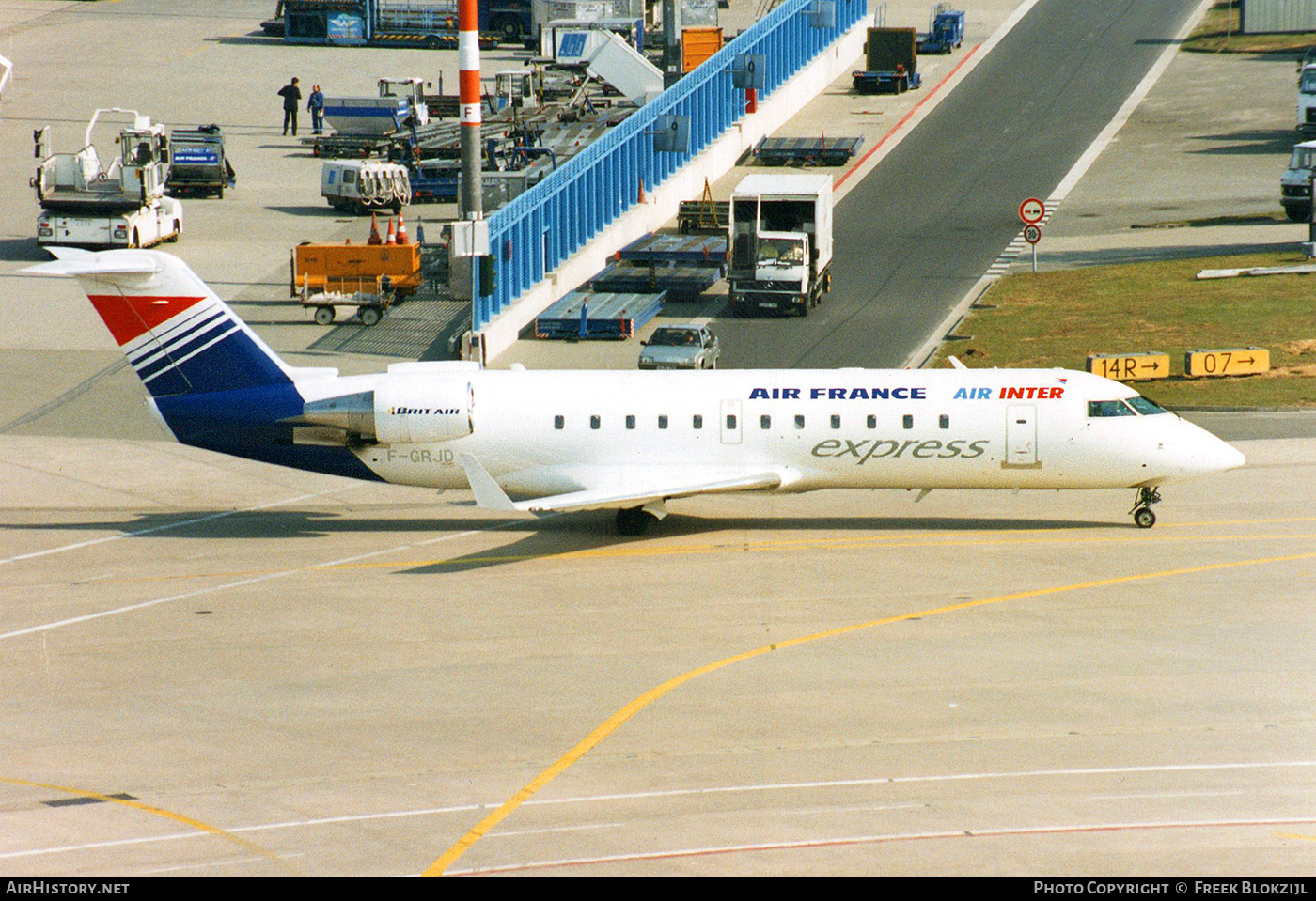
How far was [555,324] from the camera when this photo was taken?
54312mm

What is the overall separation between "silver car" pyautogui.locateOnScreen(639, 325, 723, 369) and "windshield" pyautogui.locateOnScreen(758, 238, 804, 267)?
7.14 meters

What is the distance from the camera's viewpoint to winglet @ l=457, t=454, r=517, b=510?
3077 cm

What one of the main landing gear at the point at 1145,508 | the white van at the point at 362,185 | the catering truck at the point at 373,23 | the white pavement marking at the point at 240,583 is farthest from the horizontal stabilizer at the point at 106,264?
the catering truck at the point at 373,23

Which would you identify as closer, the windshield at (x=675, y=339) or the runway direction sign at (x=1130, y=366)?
the runway direction sign at (x=1130, y=366)

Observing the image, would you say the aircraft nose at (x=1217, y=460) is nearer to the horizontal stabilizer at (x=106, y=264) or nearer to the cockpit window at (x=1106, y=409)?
the cockpit window at (x=1106, y=409)

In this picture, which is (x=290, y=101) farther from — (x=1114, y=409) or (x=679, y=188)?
(x=1114, y=409)

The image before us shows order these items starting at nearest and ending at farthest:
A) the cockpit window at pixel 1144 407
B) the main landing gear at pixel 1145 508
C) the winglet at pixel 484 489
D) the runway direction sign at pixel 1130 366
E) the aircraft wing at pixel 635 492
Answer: the winglet at pixel 484 489, the aircraft wing at pixel 635 492, the cockpit window at pixel 1144 407, the main landing gear at pixel 1145 508, the runway direction sign at pixel 1130 366

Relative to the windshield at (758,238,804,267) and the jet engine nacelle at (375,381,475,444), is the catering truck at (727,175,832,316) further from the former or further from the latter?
the jet engine nacelle at (375,381,475,444)

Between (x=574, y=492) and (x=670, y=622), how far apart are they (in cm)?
671

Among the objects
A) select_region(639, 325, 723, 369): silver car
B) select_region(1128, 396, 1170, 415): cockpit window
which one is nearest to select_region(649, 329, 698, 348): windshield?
select_region(639, 325, 723, 369): silver car

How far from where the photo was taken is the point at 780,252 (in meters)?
55.7

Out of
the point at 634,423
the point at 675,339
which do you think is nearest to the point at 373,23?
the point at 675,339

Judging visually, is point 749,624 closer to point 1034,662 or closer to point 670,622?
point 670,622

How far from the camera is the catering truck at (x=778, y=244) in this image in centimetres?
5538
